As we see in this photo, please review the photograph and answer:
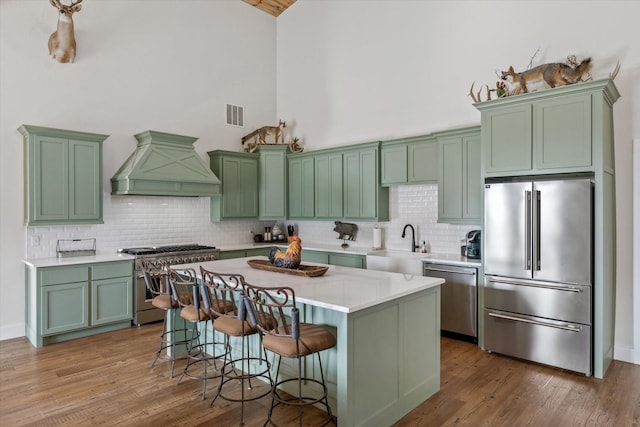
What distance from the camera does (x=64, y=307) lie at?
15.5ft

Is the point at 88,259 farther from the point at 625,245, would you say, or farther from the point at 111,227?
the point at 625,245

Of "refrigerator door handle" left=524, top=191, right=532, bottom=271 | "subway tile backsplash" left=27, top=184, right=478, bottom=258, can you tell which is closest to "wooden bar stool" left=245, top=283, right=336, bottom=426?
"refrigerator door handle" left=524, top=191, right=532, bottom=271

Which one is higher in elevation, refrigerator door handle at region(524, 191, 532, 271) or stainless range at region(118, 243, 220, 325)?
refrigerator door handle at region(524, 191, 532, 271)

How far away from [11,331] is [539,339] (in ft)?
20.0

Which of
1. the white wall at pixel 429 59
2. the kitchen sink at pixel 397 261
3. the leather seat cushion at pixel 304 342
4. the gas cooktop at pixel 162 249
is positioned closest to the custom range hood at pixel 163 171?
the gas cooktop at pixel 162 249

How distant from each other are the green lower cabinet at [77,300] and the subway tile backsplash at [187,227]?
2.40 feet

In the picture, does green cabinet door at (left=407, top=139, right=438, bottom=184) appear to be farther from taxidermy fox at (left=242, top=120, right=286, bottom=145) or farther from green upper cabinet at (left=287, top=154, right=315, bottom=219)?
taxidermy fox at (left=242, top=120, right=286, bottom=145)

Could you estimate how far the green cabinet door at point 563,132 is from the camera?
3814mm

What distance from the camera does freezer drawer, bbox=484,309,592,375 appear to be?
Result: 3.78 meters

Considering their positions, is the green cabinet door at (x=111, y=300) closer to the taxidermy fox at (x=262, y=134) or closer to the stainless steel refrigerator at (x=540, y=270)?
the taxidermy fox at (x=262, y=134)

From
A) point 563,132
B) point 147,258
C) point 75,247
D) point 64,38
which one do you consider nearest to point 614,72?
point 563,132

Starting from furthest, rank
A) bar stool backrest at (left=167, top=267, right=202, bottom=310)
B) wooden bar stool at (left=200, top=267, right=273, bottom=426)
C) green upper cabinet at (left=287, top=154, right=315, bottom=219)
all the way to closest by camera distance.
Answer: green upper cabinet at (left=287, top=154, right=315, bottom=219) → bar stool backrest at (left=167, top=267, right=202, bottom=310) → wooden bar stool at (left=200, top=267, right=273, bottom=426)

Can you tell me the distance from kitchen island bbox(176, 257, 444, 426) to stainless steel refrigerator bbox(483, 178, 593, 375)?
1.29 m

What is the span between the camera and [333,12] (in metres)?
7.14
